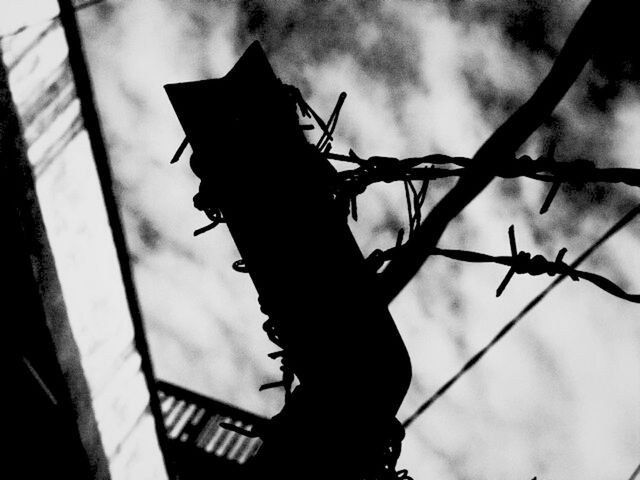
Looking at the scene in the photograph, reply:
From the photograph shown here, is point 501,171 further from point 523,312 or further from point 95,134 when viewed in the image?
point 95,134

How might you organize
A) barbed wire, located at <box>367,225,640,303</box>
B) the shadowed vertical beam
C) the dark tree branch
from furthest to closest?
the shadowed vertical beam < barbed wire, located at <box>367,225,640,303</box> < the dark tree branch

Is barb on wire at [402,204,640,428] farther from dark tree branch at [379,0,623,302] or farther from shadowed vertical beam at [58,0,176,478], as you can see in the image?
shadowed vertical beam at [58,0,176,478]

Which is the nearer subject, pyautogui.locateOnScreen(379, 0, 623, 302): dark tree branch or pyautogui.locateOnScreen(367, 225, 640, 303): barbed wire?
pyautogui.locateOnScreen(379, 0, 623, 302): dark tree branch

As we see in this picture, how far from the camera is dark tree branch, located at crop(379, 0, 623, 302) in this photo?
44.4 inches

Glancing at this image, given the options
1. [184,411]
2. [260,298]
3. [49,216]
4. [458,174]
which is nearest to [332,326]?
[260,298]

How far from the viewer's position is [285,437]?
4.38 ft

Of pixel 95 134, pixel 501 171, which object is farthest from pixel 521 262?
pixel 95 134

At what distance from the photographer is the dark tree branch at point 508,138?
113 cm

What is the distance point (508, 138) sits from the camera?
48.8 inches

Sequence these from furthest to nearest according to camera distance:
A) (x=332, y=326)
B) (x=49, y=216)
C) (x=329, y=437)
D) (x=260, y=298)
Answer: (x=49, y=216), (x=260, y=298), (x=332, y=326), (x=329, y=437)

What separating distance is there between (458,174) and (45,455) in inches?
187

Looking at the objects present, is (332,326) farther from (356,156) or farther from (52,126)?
(52,126)

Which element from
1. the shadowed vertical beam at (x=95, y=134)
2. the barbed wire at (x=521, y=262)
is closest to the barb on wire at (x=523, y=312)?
the barbed wire at (x=521, y=262)

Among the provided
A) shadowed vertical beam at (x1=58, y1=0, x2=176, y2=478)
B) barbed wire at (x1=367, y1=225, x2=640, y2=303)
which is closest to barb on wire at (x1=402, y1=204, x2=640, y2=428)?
barbed wire at (x1=367, y1=225, x2=640, y2=303)
